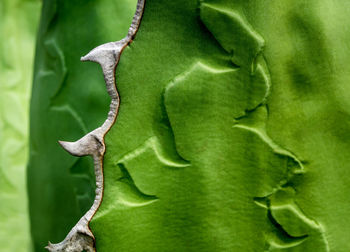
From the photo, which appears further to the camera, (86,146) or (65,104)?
(65,104)

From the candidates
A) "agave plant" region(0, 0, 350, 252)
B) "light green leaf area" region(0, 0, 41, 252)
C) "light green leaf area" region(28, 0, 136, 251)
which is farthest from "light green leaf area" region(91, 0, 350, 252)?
"light green leaf area" region(0, 0, 41, 252)

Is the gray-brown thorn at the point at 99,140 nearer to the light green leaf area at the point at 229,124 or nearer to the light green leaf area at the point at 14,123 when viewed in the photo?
the light green leaf area at the point at 229,124

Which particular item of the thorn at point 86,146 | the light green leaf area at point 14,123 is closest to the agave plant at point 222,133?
the thorn at point 86,146

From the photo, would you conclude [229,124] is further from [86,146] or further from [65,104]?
[65,104]

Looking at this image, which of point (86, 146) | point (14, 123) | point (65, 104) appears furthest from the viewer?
point (14, 123)

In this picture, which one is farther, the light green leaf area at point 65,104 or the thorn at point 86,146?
the light green leaf area at point 65,104

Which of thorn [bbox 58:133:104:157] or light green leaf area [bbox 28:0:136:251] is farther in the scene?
light green leaf area [bbox 28:0:136:251]

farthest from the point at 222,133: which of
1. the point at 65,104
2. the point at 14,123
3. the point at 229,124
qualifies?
the point at 14,123

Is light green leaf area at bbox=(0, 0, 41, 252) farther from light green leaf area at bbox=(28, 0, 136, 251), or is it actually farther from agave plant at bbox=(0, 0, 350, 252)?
agave plant at bbox=(0, 0, 350, 252)
